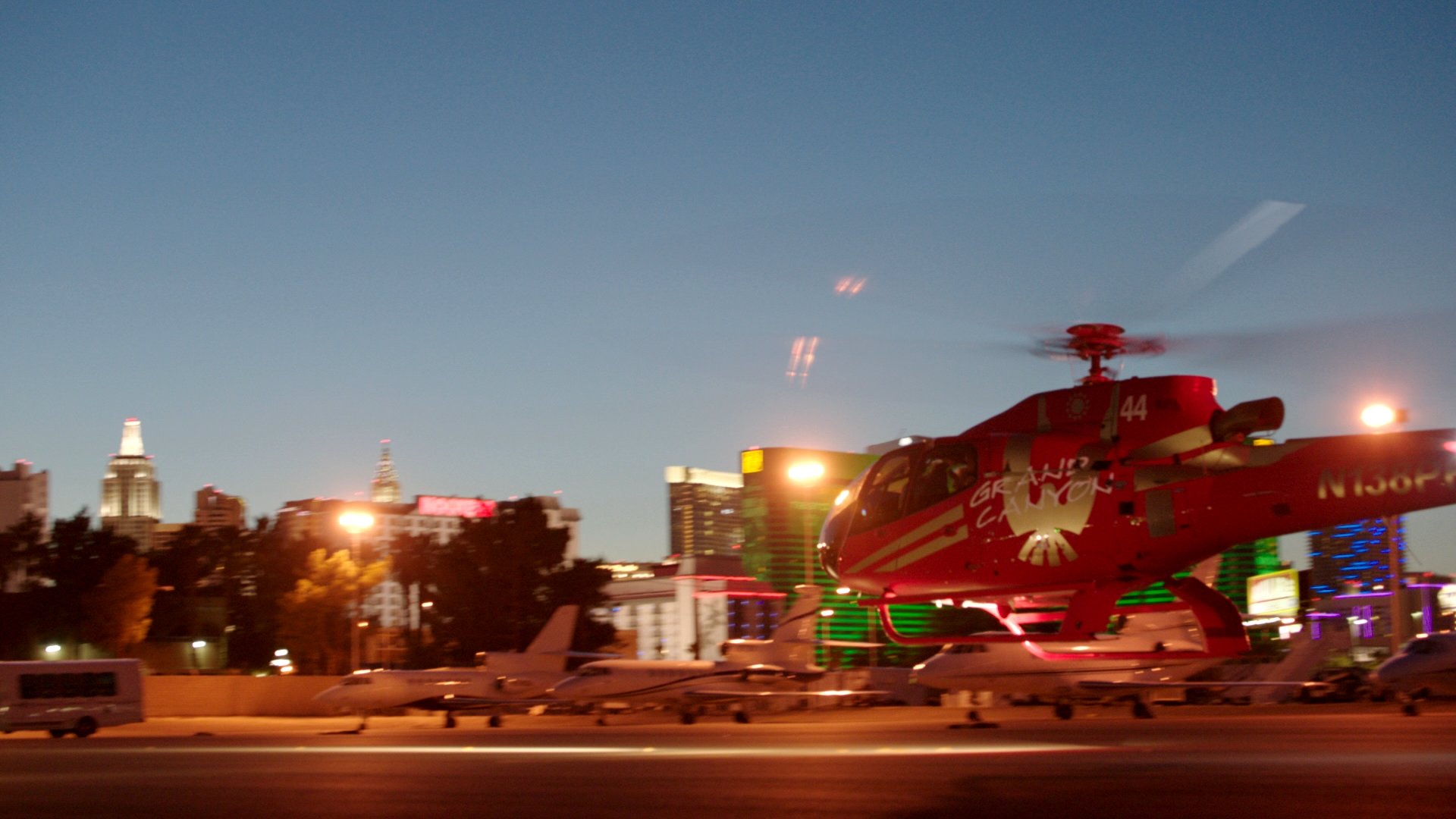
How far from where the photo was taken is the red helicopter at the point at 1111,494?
15.5 meters

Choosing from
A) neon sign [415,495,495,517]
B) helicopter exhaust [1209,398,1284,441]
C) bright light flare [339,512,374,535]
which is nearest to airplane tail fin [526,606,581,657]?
bright light flare [339,512,374,535]

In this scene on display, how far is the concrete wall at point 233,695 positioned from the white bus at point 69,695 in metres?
12.3

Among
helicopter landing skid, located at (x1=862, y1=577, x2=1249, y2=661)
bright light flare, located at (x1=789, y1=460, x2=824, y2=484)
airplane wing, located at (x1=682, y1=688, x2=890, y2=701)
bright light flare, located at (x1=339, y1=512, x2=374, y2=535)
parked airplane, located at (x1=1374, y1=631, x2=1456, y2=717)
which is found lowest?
airplane wing, located at (x1=682, y1=688, x2=890, y2=701)

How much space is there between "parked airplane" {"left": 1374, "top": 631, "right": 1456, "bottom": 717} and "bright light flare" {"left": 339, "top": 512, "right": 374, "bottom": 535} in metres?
39.1

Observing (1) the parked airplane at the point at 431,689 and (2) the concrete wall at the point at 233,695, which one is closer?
(1) the parked airplane at the point at 431,689

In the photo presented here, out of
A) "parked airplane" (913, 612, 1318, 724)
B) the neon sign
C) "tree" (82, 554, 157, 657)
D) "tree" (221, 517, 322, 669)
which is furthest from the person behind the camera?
the neon sign

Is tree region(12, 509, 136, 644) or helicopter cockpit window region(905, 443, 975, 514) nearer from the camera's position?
helicopter cockpit window region(905, 443, 975, 514)

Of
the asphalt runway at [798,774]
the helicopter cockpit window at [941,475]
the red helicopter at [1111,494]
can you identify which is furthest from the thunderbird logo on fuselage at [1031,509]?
the asphalt runway at [798,774]

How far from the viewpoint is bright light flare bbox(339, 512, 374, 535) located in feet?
188

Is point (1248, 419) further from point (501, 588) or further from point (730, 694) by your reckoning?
point (501, 588)

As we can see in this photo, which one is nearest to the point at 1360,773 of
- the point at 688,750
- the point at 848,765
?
the point at 848,765

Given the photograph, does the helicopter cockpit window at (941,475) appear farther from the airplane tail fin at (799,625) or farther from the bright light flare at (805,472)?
the bright light flare at (805,472)

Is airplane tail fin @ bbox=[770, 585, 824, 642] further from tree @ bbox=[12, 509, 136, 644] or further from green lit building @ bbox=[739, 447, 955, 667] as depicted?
tree @ bbox=[12, 509, 136, 644]

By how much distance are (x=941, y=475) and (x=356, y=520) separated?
44835mm
